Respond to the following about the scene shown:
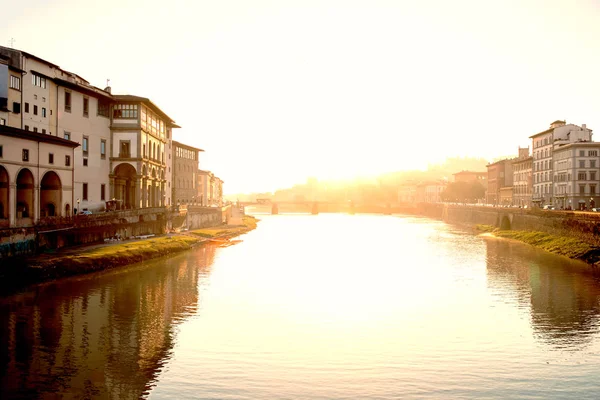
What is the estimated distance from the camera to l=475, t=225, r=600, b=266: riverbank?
2265 inches

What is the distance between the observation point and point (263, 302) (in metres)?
38.3

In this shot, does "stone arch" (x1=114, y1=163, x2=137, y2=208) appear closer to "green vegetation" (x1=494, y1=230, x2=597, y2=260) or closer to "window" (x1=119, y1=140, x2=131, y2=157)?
"window" (x1=119, y1=140, x2=131, y2=157)

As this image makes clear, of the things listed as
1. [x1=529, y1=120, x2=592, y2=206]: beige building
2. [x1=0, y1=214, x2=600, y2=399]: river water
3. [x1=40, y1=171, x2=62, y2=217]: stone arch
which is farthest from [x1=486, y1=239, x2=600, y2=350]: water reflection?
[x1=529, y1=120, x2=592, y2=206]: beige building

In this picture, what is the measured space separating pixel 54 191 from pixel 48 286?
17.3 meters

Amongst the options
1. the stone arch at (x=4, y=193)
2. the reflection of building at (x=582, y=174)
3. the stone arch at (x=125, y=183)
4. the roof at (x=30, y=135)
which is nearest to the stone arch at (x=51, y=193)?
the roof at (x=30, y=135)

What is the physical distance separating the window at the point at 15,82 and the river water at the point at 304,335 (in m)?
20.6

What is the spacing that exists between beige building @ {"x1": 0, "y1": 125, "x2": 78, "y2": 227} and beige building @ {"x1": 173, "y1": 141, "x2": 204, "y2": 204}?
51751 millimetres

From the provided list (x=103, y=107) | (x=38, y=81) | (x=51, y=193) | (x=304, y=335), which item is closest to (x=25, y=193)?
(x=51, y=193)

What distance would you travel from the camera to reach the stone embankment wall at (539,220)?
6144 centimetres

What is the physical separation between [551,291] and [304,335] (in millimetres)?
22007

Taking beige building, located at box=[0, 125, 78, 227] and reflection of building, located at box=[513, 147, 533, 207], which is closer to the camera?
beige building, located at box=[0, 125, 78, 227]

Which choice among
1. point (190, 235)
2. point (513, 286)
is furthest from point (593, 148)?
point (190, 235)

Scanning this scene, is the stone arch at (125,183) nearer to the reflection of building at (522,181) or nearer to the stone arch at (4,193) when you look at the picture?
the stone arch at (4,193)

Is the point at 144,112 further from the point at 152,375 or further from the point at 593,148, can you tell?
the point at 593,148
